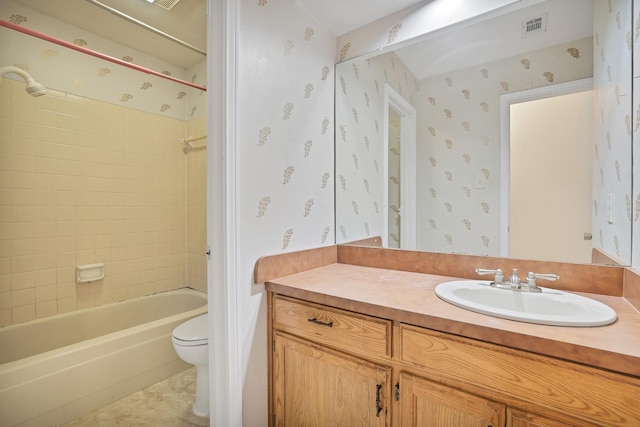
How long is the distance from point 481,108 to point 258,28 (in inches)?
41.9

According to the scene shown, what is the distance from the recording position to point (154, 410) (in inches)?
65.6

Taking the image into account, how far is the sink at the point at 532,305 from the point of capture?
2.61 ft

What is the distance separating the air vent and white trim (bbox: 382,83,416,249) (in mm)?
535

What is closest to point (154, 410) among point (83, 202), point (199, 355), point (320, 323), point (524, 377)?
point (199, 355)

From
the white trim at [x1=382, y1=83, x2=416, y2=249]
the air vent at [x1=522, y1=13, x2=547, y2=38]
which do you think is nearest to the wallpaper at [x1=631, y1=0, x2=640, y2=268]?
the air vent at [x1=522, y1=13, x2=547, y2=38]

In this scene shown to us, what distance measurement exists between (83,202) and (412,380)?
2405 millimetres

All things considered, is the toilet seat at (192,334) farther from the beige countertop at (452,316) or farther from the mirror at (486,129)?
the mirror at (486,129)

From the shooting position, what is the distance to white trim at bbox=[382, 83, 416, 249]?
1.57m

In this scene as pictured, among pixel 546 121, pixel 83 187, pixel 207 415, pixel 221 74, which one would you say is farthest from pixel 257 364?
pixel 83 187

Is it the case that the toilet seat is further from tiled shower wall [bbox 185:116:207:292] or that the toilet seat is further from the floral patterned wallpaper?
the floral patterned wallpaper

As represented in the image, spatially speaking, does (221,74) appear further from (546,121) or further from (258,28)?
(546,121)

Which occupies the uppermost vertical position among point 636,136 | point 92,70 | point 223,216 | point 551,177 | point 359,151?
point 92,70

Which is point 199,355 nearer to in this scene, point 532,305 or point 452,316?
point 452,316

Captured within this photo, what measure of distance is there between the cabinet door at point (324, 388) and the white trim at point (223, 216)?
0.18 m
